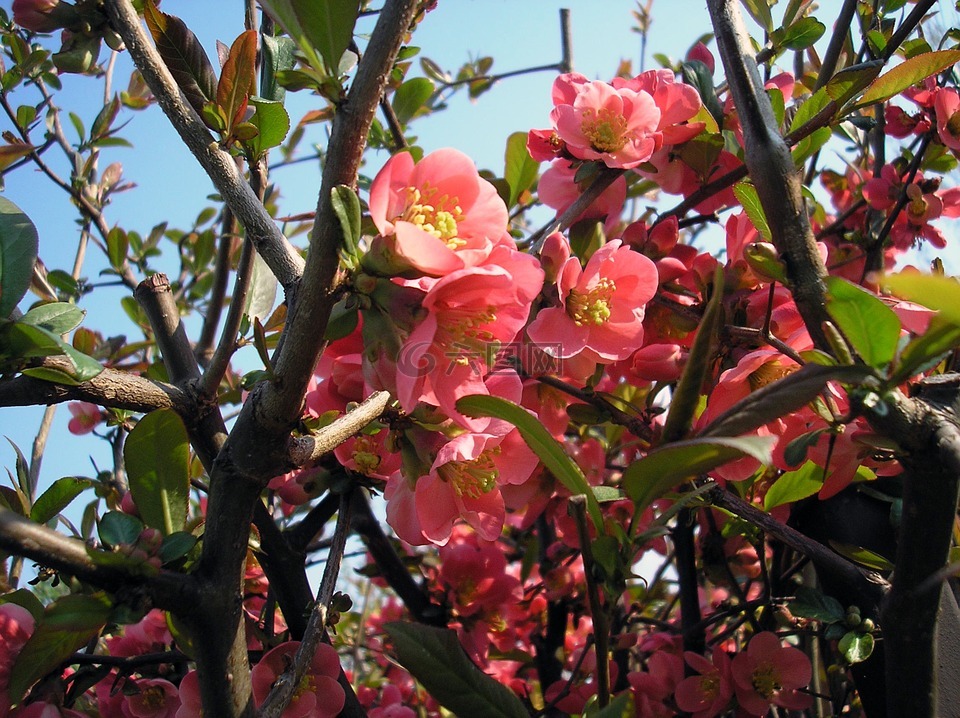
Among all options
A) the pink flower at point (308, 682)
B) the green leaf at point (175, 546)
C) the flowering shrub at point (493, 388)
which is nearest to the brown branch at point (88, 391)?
the flowering shrub at point (493, 388)

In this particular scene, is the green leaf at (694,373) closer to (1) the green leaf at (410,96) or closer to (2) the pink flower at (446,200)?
(2) the pink flower at (446,200)

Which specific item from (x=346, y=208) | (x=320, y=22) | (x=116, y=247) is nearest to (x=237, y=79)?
(x=320, y=22)

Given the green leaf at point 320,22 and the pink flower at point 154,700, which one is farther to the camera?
the pink flower at point 154,700

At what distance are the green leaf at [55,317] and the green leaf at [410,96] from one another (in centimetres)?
86

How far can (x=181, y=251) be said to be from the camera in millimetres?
1869

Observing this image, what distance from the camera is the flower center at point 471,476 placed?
0.78m

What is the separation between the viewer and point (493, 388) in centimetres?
78

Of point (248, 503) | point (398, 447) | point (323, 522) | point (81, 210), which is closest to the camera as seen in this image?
point (248, 503)

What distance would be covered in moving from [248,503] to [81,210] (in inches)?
53.0

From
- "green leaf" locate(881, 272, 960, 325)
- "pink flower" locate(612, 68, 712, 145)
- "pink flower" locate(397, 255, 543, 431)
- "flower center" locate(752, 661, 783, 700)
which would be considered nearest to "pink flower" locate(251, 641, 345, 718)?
"pink flower" locate(397, 255, 543, 431)

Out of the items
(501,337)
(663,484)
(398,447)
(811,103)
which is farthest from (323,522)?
(811,103)

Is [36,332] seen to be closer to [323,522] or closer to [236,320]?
[236,320]

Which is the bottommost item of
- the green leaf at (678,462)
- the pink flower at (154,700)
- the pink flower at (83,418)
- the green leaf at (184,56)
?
the pink flower at (154,700)

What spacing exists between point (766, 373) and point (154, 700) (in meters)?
0.87
